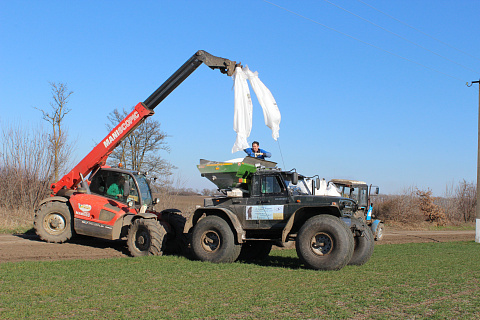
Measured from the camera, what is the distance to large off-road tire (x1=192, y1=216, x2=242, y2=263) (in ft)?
35.9

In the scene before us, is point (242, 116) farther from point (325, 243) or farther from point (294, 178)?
point (325, 243)

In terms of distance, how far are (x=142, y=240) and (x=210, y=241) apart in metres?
1.93

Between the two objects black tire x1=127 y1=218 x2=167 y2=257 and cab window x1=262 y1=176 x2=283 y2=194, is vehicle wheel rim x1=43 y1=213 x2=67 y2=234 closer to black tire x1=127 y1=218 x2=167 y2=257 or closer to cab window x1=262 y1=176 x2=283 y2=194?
black tire x1=127 y1=218 x2=167 y2=257

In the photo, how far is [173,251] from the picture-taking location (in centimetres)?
1309

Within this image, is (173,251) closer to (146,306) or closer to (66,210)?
(66,210)

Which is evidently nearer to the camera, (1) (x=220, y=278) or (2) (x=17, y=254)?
(1) (x=220, y=278)

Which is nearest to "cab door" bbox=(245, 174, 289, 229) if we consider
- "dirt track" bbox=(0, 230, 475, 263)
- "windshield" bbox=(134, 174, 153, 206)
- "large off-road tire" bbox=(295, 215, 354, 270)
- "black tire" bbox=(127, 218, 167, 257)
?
"large off-road tire" bbox=(295, 215, 354, 270)

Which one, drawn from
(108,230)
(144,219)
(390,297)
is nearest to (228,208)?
(144,219)

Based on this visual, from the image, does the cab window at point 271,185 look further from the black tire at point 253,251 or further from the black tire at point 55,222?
the black tire at point 55,222

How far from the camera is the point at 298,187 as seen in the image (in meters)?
11.2

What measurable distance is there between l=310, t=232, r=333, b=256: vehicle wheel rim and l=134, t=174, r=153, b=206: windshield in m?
5.39

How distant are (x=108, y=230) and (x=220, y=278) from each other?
4.82 m

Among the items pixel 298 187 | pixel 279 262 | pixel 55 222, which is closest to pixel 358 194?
pixel 279 262

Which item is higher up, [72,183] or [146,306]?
[72,183]
